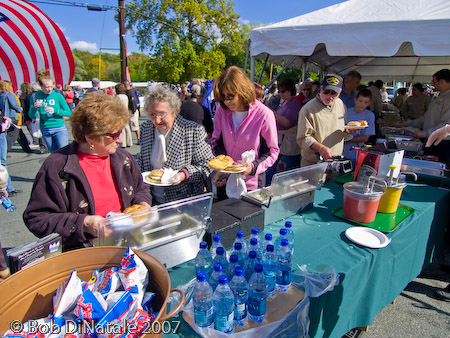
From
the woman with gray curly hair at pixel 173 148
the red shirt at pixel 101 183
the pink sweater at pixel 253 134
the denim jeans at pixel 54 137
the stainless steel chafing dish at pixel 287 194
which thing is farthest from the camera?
the denim jeans at pixel 54 137

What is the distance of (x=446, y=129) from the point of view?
246cm

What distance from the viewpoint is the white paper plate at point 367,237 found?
1.61 metres

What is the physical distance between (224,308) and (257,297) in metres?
0.14

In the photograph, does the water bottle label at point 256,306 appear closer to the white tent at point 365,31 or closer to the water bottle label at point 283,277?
the water bottle label at point 283,277

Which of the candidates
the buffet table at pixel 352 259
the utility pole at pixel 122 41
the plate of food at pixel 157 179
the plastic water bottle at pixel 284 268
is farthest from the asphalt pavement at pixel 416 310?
the utility pole at pixel 122 41

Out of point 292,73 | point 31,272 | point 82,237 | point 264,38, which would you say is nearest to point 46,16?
point 264,38

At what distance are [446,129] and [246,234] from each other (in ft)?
7.27

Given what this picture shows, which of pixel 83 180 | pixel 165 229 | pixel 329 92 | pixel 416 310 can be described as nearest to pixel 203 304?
pixel 165 229

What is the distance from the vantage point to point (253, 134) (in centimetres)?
227

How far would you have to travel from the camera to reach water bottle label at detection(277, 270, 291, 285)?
1.23 meters

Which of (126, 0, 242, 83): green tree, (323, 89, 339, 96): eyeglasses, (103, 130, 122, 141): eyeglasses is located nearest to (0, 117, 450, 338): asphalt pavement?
(323, 89, 339, 96): eyeglasses

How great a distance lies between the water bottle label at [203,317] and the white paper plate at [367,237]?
1.04 meters

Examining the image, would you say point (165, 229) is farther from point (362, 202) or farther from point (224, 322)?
point (362, 202)

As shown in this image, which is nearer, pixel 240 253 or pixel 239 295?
pixel 239 295
